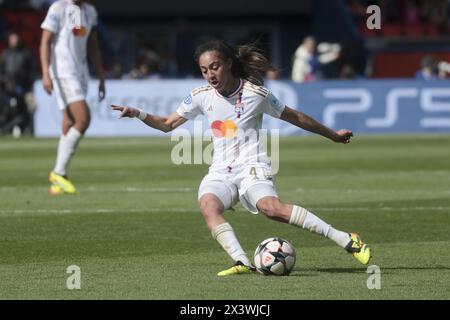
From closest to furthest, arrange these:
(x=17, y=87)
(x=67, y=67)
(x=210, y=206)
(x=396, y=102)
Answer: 1. (x=210, y=206)
2. (x=67, y=67)
3. (x=396, y=102)
4. (x=17, y=87)

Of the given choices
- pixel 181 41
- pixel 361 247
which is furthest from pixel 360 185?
pixel 181 41

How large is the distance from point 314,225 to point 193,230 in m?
2.85

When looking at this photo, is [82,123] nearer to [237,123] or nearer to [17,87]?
[237,123]

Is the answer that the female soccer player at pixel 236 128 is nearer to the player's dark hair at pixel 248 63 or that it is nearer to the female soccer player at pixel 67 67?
the player's dark hair at pixel 248 63

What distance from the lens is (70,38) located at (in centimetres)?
1497

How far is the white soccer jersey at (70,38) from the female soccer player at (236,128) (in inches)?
231

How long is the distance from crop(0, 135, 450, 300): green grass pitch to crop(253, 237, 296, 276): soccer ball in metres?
0.09

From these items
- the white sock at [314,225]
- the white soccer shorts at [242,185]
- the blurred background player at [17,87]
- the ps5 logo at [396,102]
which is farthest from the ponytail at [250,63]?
the blurred background player at [17,87]

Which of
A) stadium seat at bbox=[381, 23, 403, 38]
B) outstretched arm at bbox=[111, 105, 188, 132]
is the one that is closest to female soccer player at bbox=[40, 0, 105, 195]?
outstretched arm at bbox=[111, 105, 188, 132]

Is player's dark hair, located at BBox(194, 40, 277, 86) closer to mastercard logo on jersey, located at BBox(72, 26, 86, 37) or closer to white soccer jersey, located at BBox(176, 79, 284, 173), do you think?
white soccer jersey, located at BBox(176, 79, 284, 173)

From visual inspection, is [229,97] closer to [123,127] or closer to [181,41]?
[123,127]

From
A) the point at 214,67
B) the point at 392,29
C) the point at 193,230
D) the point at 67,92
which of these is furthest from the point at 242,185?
the point at 392,29

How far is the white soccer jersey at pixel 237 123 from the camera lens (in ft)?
29.8

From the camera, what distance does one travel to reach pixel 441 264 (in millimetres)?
9094
